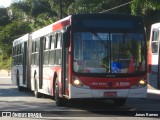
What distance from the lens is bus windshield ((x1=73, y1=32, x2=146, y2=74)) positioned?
15984mm

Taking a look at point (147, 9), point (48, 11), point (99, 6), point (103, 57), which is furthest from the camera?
point (48, 11)

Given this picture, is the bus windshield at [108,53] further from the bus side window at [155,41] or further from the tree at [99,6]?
the tree at [99,6]

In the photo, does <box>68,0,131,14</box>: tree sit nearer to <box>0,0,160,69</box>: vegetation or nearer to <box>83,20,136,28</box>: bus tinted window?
<box>0,0,160,69</box>: vegetation

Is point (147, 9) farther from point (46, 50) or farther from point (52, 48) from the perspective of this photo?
point (52, 48)

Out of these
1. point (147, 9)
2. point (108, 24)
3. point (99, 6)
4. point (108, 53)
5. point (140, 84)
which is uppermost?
point (99, 6)

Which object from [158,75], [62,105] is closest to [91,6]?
[158,75]

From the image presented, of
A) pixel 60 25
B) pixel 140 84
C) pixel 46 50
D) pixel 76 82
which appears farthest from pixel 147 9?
pixel 76 82

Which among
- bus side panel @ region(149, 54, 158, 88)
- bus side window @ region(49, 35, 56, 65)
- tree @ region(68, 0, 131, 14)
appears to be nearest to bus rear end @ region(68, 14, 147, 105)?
bus side window @ region(49, 35, 56, 65)

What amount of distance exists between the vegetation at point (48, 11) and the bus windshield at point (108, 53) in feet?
49.5

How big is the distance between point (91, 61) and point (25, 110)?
2.70 metres

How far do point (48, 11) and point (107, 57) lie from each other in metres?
40.0

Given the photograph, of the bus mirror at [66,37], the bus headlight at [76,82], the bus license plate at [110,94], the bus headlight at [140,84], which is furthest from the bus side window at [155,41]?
the bus headlight at [76,82]

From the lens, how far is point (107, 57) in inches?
633

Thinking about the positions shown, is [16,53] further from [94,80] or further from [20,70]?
[94,80]
